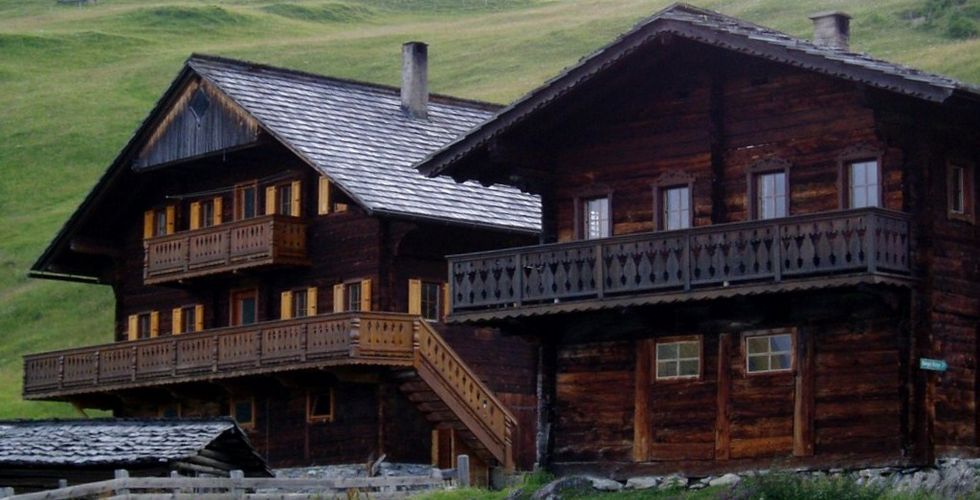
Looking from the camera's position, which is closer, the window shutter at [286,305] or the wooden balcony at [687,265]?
the wooden balcony at [687,265]

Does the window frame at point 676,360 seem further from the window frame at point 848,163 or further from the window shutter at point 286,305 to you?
the window shutter at point 286,305

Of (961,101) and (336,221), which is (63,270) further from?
(961,101)

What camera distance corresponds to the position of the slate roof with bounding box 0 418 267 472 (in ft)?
148

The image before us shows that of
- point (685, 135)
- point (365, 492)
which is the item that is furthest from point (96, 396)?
point (685, 135)

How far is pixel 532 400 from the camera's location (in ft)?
186

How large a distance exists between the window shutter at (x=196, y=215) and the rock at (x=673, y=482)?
21531mm

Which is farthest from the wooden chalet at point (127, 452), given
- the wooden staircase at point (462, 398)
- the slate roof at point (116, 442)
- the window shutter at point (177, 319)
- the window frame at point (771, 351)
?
the window frame at point (771, 351)

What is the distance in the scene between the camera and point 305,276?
185 ft

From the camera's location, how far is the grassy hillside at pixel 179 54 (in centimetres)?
8700

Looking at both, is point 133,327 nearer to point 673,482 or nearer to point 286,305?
point 286,305

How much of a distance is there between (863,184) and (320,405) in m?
18.9

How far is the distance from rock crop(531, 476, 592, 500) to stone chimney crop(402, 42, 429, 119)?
66.5ft

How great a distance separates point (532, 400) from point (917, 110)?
63.4 feet

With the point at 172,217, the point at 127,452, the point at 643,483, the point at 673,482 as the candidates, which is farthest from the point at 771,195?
the point at 172,217
